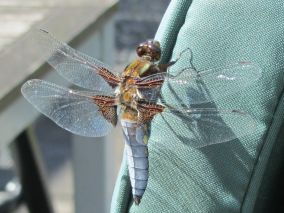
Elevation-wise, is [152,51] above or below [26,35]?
above

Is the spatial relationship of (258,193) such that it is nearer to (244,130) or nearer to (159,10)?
(244,130)

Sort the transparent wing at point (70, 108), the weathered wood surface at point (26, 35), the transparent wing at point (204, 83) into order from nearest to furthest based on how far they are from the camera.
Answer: the transparent wing at point (204, 83) < the transparent wing at point (70, 108) < the weathered wood surface at point (26, 35)

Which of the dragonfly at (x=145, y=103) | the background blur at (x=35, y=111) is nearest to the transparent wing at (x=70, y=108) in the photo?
the dragonfly at (x=145, y=103)

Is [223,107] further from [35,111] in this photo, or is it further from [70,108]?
[35,111]

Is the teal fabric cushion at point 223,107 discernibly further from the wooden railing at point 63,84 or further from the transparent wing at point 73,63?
the wooden railing at point 63,84

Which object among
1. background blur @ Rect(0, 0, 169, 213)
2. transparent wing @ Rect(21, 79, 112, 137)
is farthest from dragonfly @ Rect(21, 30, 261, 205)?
background blur @ Rect(0, 0, 169, 213)

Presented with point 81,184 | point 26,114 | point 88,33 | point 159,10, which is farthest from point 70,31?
point 159,10

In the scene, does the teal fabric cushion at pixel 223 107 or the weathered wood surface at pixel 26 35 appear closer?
the teal fabric cushion at pixel 223 107

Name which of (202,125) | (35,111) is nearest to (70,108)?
(202,125)
